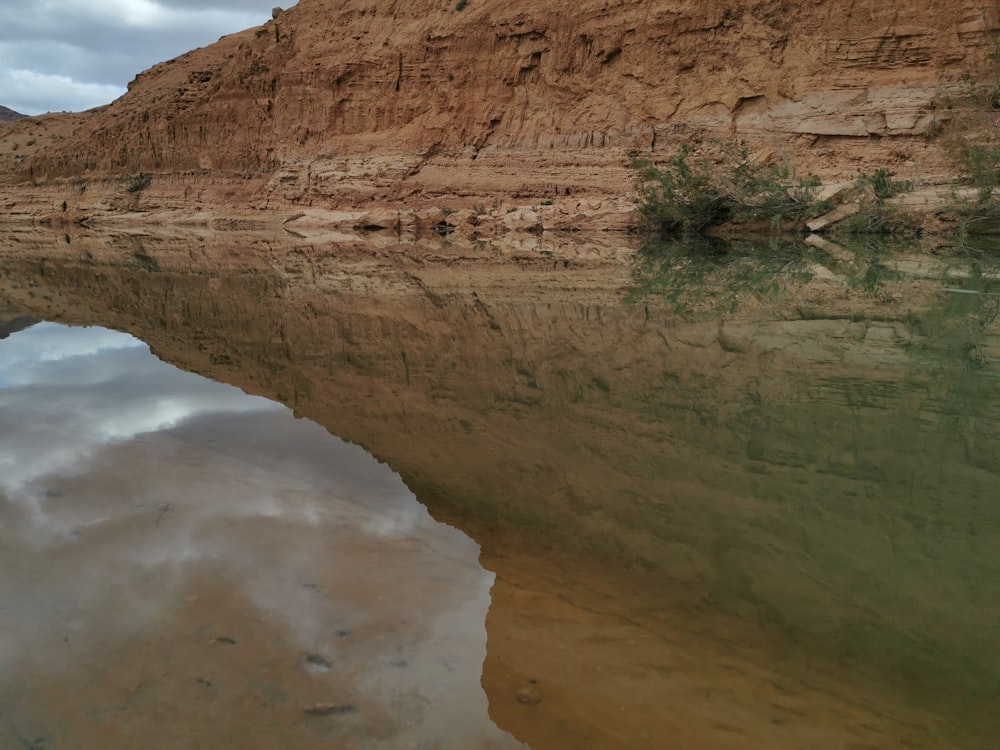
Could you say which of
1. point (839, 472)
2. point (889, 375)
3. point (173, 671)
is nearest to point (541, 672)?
point (173, 671)

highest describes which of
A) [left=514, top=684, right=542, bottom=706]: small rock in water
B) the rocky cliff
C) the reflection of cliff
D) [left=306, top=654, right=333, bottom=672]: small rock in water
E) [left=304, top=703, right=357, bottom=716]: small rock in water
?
the rocky cliff

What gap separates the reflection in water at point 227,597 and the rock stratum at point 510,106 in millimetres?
20235

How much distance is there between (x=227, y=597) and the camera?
2428 millimetres

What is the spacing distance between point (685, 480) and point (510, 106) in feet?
90.5

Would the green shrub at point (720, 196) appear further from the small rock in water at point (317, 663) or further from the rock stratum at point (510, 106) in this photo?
the small rock in water at point (317, 663)

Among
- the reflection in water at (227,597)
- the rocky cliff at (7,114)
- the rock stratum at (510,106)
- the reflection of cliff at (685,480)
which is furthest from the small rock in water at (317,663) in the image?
the rocky cliff at (7,114)

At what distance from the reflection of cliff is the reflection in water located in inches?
7.1

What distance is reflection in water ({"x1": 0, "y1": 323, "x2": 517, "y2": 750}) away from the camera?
1.88 m

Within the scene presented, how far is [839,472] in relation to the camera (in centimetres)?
343

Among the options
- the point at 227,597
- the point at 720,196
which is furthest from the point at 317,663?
the point at 720,196

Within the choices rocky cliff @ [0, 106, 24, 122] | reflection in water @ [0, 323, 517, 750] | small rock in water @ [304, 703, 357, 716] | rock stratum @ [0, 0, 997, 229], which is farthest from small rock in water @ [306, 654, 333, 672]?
rocky cliff @ [0, 106, 24, 122]

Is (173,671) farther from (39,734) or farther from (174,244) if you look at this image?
(174,244)

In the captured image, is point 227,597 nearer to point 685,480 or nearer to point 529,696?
point 529,696

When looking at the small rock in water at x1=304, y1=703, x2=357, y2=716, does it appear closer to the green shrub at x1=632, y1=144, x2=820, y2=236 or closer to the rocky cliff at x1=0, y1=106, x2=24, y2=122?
the green shrub at x1=632, y1=144, x2=820, y2=236
